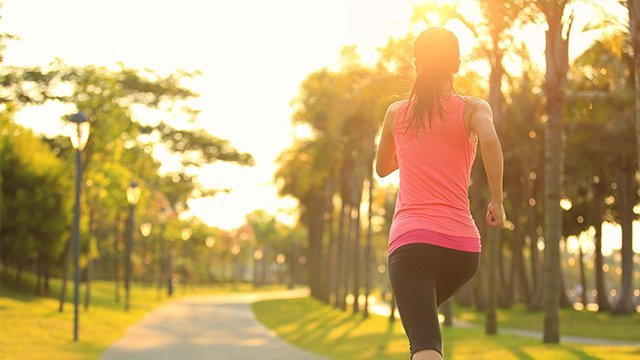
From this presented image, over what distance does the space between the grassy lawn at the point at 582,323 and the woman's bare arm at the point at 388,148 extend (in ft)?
74.9

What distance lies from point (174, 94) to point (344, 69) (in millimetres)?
9884

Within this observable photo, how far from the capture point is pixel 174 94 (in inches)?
1742

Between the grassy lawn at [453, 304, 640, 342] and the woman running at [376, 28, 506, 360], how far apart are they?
23.1 m

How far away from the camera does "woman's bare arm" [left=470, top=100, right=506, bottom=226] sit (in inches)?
159

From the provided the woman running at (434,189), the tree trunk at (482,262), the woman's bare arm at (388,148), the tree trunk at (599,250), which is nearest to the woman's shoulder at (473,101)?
the woman running at (434,189)

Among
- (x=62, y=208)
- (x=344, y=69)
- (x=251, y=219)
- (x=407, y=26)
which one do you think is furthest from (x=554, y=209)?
(x=251, y=219)

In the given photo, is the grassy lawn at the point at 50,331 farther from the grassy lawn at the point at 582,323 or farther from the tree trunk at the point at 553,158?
the grassy lawn at the point at 582,323

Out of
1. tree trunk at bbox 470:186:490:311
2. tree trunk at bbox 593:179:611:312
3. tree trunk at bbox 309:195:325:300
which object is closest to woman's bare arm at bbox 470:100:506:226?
tree trunk at bbox 470:186:490:311

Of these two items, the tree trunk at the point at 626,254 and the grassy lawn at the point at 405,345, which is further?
the tree trunk at the point at 626,254

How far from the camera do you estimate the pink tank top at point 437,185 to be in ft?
13.0

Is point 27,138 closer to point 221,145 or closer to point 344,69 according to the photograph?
point 221,145

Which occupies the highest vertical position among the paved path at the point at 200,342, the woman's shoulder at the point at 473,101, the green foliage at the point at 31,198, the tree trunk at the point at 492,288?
the green foliage at the point at 31,198

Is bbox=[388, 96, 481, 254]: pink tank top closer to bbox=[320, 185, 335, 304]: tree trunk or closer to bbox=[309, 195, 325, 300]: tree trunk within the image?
bbox=[320, 185, 335, 304]: tree trunk

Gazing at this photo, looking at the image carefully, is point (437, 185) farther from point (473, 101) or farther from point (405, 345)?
point (405, 345)
